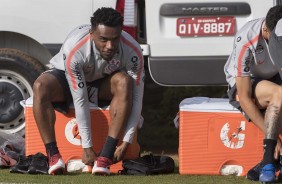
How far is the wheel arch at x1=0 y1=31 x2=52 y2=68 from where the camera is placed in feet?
28.3

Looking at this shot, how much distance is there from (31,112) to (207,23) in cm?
165

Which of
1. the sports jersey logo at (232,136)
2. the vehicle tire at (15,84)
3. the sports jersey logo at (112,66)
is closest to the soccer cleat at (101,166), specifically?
the sports jersey logo at (112,66)

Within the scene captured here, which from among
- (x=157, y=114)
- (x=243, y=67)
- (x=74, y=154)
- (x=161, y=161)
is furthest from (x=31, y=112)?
(x=157, y=114)

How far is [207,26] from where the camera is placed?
8289 millimetres

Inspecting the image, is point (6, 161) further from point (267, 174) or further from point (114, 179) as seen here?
point (267, 174)

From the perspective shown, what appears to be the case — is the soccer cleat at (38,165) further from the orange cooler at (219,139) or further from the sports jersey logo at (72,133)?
the orange cooler at (219,139)

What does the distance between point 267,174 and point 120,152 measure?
1125 mm

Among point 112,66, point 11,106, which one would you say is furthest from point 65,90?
point 11,106

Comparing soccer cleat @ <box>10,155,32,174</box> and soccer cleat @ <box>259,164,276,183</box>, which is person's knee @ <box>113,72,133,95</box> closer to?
soccer cleat @ <box>10,155,32,174</box>

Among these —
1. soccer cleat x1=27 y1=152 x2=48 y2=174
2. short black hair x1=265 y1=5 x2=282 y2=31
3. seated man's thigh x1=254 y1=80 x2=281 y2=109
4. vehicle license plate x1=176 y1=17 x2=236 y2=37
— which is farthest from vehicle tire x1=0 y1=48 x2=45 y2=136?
short black hair x1=265 y1=5 x2=282 y2=31

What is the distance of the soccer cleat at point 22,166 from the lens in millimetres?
7305

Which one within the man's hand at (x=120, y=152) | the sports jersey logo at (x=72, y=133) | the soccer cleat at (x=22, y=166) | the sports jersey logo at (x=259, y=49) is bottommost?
the soccer cleat at (x=22, y=166)

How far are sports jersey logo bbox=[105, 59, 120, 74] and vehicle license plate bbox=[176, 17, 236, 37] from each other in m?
1.03

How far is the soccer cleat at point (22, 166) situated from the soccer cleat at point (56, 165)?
0.18m
